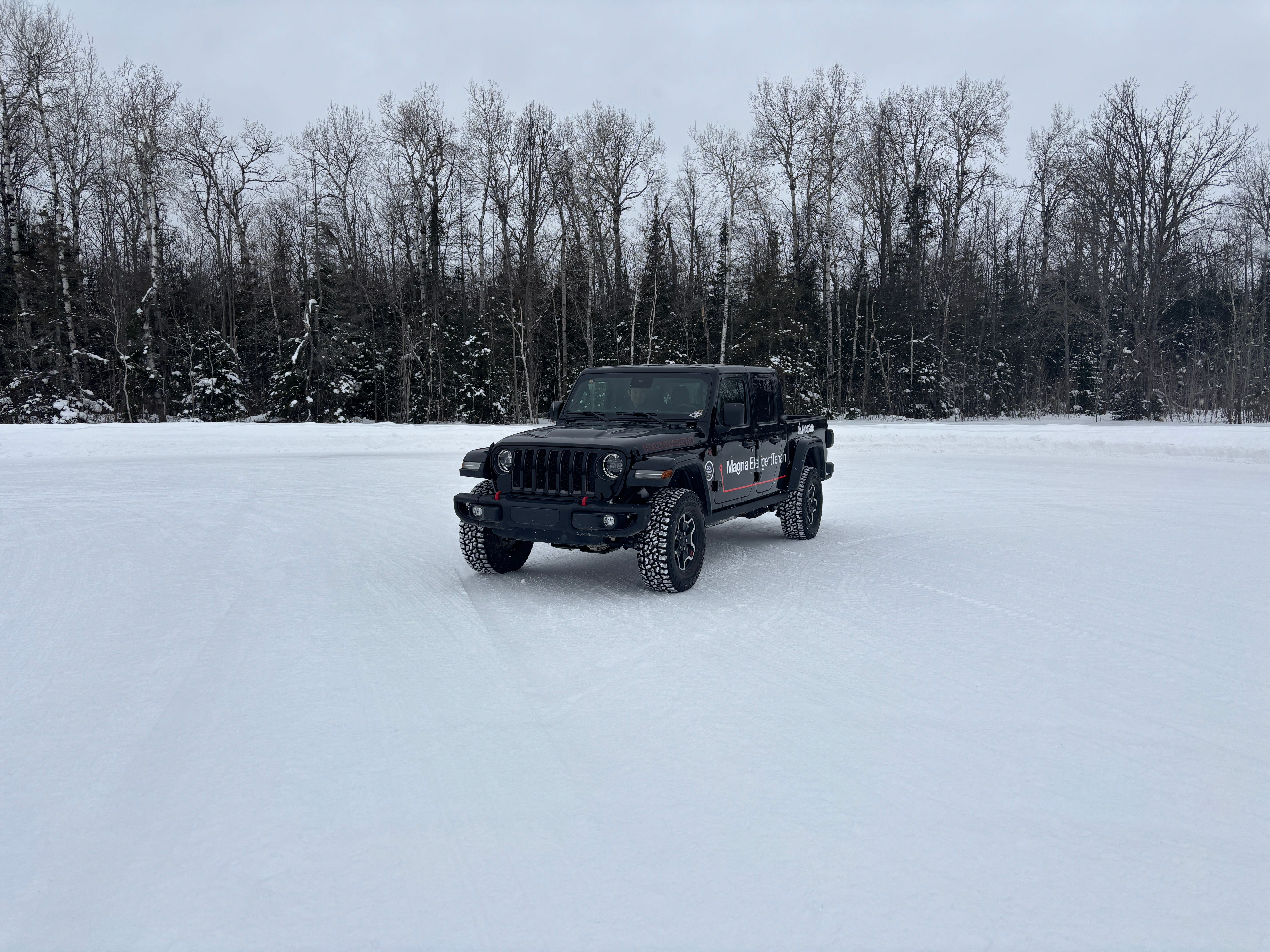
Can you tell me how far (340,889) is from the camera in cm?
312

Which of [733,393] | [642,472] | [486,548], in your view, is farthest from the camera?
[733,393]

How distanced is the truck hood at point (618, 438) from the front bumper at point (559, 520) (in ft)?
1.54

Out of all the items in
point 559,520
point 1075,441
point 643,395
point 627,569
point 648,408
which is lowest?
point 627,569

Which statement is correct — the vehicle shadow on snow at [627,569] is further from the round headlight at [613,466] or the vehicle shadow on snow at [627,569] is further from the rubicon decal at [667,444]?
the rubicon decal at [667,444]

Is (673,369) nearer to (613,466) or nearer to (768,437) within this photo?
(768,437)

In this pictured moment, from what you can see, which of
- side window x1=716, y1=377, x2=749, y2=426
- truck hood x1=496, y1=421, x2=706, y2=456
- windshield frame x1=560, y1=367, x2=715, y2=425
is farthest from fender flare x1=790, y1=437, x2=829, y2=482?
truck hood x1=496, y1=421, x2=706, y2=456

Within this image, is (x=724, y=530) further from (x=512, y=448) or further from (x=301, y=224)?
(x=301, y=224)

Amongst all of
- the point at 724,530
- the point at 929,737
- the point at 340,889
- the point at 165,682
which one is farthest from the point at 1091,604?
the point at 165,682

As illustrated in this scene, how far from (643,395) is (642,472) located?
1666 mm

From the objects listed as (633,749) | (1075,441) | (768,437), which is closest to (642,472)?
(768,437)

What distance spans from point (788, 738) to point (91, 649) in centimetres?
458

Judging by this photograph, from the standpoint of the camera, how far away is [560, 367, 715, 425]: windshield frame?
846 centimetres

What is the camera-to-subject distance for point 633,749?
14.1 feet

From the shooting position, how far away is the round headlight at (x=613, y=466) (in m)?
7.29
